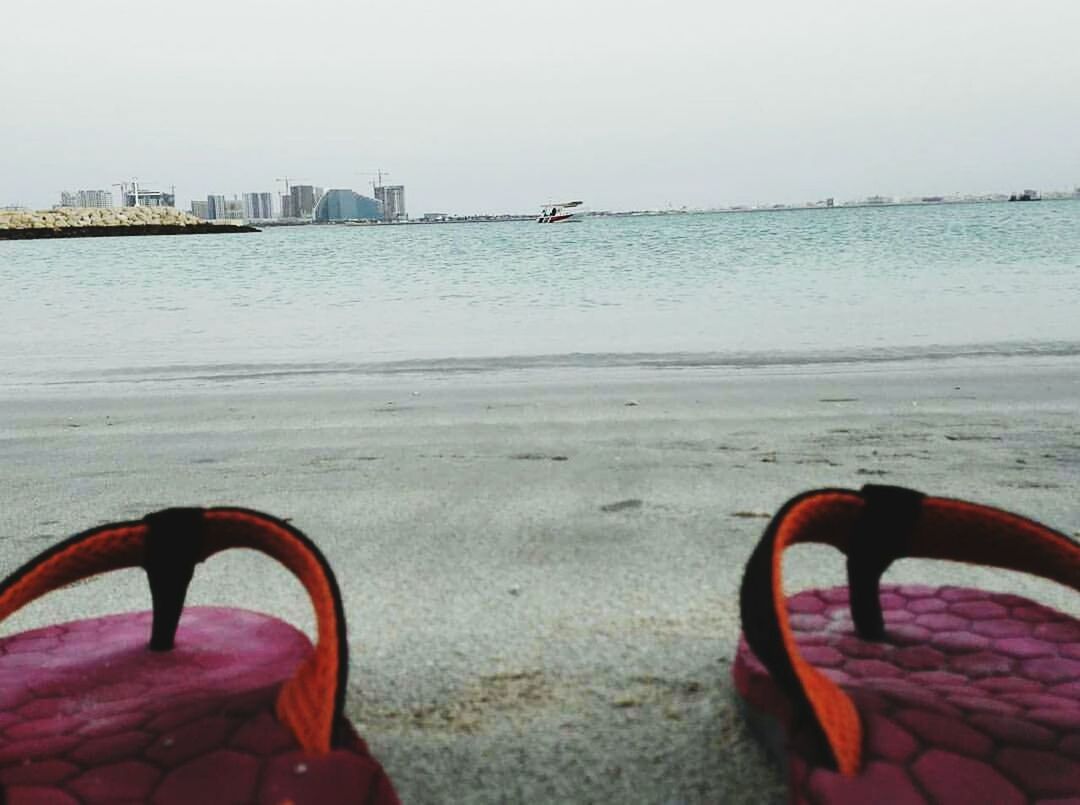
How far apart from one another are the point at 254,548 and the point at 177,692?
7.1 inches

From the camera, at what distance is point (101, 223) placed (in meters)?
77.2

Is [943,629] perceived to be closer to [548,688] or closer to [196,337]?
[548,688]

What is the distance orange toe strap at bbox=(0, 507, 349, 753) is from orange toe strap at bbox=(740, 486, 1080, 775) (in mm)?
343

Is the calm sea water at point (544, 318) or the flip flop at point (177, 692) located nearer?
the flip flop at point (177, 692)

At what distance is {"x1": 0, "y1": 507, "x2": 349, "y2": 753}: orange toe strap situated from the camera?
72 centimetres

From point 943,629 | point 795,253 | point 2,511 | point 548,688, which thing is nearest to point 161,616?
point 548,688

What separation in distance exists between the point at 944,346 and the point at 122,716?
20.0 ft

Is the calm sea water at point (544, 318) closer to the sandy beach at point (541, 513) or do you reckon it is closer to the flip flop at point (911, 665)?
the sandy beach at point (541, 513)

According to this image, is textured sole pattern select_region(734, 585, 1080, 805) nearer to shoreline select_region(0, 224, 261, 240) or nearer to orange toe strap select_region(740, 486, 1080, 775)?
orange toe strap select_region(740, 486, 1080, 775)

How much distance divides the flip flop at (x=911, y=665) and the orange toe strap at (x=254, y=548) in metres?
0.34

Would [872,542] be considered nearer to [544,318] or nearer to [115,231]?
[544,318]

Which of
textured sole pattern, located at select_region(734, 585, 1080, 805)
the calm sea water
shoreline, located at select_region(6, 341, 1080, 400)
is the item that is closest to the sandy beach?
textured sole pattern, located at select_region(734, 585, 1080, 805)

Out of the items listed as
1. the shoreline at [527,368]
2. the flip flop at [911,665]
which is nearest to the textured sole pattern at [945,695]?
the flip flop at [911,665]

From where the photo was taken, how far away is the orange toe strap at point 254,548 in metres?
0.72
